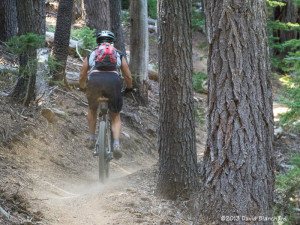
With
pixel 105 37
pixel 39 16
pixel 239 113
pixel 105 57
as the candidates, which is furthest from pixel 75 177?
pixel 239 113

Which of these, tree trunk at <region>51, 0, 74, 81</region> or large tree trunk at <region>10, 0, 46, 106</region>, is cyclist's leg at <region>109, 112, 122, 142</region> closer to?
large tree trunk at <region>10, 0, 46, 106</region>

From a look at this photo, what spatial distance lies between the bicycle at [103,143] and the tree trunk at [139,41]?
16.4 ft

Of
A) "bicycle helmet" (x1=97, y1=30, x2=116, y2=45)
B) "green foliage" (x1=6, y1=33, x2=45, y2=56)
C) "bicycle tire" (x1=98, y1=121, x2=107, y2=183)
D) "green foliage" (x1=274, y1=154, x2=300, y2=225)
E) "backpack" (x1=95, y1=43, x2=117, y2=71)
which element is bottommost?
"green foliage" (x1=274, y1=154, x2=300, y2=225)

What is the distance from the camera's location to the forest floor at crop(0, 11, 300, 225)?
526 centimetres

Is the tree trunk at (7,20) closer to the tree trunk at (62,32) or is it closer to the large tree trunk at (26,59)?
the tree trunk at (62,32)

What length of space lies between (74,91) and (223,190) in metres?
7.80

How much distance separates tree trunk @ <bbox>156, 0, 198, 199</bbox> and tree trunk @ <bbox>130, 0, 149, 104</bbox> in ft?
19.6

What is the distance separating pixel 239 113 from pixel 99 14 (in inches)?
391

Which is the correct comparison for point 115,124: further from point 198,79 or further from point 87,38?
point 198,79

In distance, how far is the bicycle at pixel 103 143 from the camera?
6.98 m

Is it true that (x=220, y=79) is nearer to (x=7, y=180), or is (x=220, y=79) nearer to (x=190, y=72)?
(x=190, y=72)

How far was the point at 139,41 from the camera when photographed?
12.1 metres

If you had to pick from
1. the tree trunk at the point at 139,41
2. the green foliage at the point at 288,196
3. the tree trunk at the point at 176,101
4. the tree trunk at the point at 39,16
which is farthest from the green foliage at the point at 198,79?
the tree trunk at the point at 176,101

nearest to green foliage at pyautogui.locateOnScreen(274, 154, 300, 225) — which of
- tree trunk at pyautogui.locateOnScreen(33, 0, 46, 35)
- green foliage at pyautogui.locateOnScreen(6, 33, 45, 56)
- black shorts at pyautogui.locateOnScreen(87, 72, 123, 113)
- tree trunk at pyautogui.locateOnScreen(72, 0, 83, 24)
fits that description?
black shorts at pyautogui.locateOnScreen(87, 72, 123, 113)
